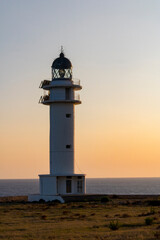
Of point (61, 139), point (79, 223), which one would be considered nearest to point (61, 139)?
point (61, 139)

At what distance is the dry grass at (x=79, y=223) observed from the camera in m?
20.8

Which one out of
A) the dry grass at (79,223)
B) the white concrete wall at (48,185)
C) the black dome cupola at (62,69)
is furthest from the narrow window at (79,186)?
the black dome cupola at (62,69)

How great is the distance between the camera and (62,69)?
45750 millimetres

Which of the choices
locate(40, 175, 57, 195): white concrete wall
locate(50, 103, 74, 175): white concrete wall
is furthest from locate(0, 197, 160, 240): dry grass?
locate(50, 103, 74, 175): white concrete wall

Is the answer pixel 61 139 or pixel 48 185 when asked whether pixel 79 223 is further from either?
pixel 61 139

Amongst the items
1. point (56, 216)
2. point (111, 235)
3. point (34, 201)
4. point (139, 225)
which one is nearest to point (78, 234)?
point (111, 235)

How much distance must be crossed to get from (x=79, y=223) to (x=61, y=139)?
19.6 metres

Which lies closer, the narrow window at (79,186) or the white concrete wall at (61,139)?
the white concrete wall at (61,139)

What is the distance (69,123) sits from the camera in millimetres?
44438

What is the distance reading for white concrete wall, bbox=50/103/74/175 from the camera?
43.8 m

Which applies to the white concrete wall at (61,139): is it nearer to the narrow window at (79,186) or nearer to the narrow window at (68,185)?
the narrow window at (68,185)

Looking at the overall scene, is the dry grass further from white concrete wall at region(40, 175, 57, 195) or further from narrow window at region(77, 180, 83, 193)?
narrow window at region(77, 180, 83, 193)

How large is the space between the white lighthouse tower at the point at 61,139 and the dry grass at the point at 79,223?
8.78 m

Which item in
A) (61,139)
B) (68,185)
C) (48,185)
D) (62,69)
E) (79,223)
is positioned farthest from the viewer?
(62,69)
